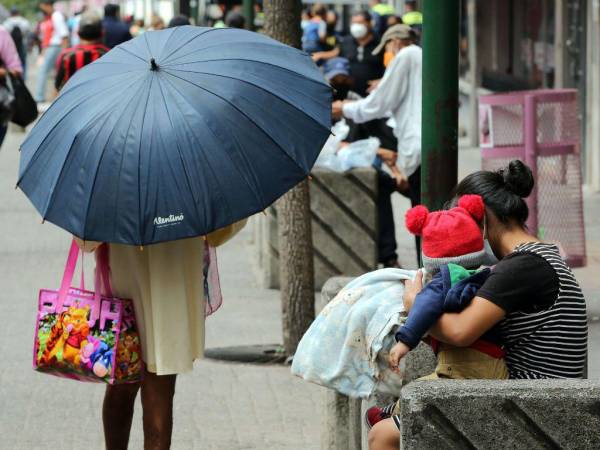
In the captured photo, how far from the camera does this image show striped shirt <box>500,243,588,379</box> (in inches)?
164

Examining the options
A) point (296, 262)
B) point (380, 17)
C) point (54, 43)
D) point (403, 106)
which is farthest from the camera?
point (54, 43)

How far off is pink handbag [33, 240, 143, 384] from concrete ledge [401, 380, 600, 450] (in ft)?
4.87

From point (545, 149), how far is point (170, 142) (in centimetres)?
508

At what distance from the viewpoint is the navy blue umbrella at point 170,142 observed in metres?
4.58

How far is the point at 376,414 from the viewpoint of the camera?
4.54 metres

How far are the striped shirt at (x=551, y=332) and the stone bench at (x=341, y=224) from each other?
5636mm

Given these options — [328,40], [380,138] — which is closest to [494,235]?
[380,138]

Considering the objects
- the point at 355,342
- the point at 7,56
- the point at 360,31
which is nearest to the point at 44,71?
the point at 360,31

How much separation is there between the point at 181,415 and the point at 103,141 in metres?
2.47

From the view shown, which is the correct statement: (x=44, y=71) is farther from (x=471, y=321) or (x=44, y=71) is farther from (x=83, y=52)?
(x=471, y=321)

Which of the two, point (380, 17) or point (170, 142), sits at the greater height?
point (170, 142)

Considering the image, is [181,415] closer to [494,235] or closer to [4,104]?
[494,235]

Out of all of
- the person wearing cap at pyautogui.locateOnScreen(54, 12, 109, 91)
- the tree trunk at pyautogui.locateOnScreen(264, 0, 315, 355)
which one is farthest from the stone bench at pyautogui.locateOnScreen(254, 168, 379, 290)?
the person wearing cap at pyautogui.locateOnScreen(54, 12, 109, 91)

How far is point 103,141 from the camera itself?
4633 millimetres
